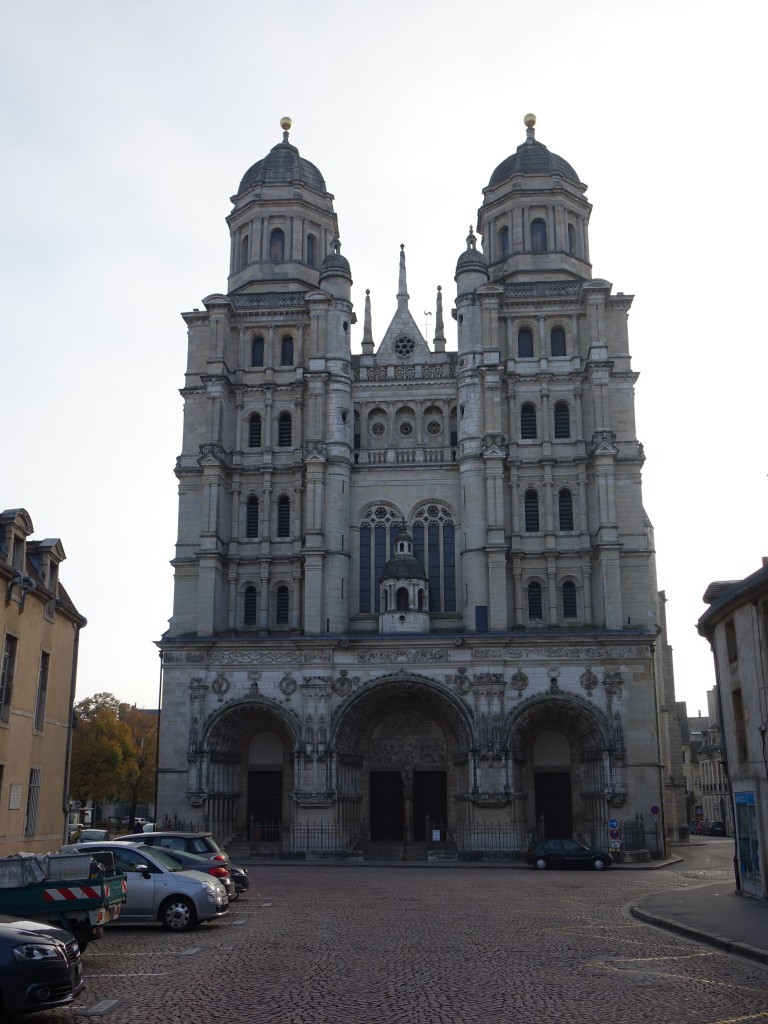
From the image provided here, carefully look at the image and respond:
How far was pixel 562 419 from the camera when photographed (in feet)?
167

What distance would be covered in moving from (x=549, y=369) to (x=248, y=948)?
3916 centimetres

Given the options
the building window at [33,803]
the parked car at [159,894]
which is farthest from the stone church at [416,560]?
the parked car at [159,894]

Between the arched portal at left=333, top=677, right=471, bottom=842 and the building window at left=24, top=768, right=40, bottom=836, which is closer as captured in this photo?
the building window at left=24, top=768, right=40, bottom=836

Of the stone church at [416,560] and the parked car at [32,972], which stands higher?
the stone church at [416,560]

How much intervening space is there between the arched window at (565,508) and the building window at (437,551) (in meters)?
5.11

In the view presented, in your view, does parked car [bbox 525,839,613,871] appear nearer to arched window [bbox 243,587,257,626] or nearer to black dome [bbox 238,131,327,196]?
arched window [bbox 243,587,257,626]

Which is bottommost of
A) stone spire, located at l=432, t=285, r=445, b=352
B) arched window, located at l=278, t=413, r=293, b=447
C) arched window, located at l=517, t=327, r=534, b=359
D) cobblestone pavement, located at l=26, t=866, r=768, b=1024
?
cobblestone pavement, located at l=26, t=866, r=768, b=1024

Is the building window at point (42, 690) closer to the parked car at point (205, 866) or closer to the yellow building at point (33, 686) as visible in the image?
the yellow building at point (33, 686)

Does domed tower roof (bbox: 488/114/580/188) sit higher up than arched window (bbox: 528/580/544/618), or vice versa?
domed tower roof (bbox: 488/114/580/188)

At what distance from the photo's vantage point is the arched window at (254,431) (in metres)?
52.2

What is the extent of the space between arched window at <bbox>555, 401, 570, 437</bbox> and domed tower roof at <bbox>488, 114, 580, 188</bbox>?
13.6m

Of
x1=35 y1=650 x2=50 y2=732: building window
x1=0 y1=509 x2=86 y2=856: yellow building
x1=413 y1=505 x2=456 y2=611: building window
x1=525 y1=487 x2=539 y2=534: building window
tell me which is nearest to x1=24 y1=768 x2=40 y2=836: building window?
x1=0 y1=509 x2=86 y2=856: yellow building

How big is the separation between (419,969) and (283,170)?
165 feet

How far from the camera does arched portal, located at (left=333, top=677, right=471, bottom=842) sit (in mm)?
45406
